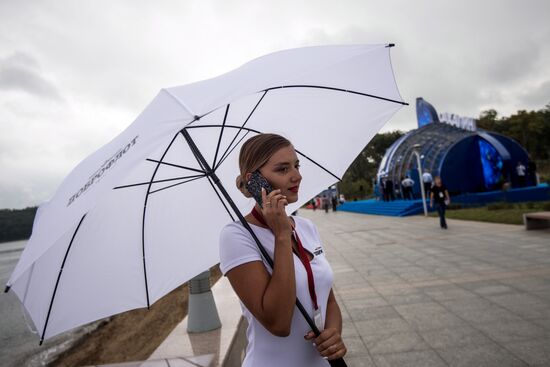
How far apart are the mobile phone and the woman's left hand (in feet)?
1.67

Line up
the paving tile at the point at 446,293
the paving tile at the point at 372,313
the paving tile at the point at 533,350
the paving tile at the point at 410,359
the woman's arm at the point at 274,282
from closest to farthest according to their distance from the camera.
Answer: the woman's arm at the point at 274,282
the paving tile at the point at 533,350
the paving tile at the point at 410,359
the paving tile at the point at 372,313
the paving tile at the point at 446,293

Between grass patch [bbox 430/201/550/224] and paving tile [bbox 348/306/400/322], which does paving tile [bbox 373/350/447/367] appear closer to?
paving tile [bbox 348/306/400/322]

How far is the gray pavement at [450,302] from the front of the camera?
12.2 feet

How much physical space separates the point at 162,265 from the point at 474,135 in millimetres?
26447

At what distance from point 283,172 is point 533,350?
3.58 meters

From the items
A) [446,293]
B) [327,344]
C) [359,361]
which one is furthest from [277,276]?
[446,293]

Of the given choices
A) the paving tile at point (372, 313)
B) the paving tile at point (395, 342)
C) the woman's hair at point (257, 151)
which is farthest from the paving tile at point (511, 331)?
the woman's hair at point (257, 151)

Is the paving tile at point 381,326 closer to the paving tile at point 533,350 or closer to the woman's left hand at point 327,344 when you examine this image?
the paving tile at point 533,350

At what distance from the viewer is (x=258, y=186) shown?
55.4 inches

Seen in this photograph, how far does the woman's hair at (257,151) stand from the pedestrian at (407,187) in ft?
81.0

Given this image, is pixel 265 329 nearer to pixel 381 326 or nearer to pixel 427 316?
pixel 381 326

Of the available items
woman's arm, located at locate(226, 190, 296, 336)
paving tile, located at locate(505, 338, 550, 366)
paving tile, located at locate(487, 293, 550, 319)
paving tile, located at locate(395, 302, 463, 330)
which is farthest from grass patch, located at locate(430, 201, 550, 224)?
woman's arm, located at locate(226, 190, 296, 336)

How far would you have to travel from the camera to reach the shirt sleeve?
4.26 feet

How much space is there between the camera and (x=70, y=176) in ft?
7.42
